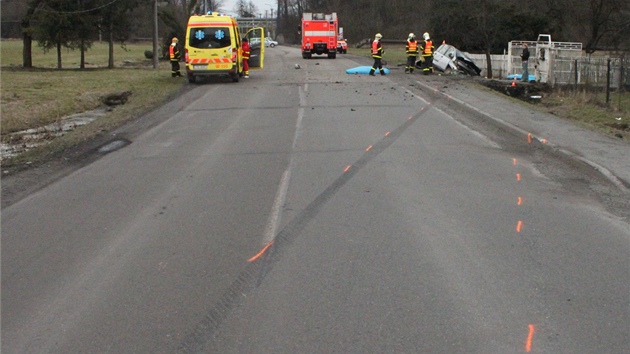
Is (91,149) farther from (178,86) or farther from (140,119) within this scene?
(178,86)

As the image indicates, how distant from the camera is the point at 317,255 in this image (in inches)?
266

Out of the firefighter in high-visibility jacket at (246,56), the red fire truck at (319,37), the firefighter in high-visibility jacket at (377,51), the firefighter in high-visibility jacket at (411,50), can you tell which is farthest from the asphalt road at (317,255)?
the red fire truck at (319,37)

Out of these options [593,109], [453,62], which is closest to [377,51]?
[453,62]

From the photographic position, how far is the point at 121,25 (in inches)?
1818

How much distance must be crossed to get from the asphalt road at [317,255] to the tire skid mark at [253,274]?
0.07ft

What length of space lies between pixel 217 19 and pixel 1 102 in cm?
860

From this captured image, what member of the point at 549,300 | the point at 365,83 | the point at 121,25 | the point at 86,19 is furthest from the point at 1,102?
the point at 121,25

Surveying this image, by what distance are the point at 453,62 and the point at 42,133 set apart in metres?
21.6

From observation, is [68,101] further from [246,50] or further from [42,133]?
[246,50]

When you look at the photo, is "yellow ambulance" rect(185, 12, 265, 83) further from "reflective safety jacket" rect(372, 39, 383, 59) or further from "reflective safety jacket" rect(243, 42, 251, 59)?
"reflective safety jacket" rect(372, 39, 383, 59)

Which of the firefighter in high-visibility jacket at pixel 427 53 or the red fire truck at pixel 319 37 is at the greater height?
the red fire truck at pixel 319 37

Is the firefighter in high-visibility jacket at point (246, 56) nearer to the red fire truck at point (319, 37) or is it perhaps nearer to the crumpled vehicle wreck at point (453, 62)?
the crumpled vehicle wreck at point (453, 62)

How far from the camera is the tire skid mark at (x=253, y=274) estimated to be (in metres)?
5.00

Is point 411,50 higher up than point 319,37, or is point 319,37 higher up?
point 319,37
